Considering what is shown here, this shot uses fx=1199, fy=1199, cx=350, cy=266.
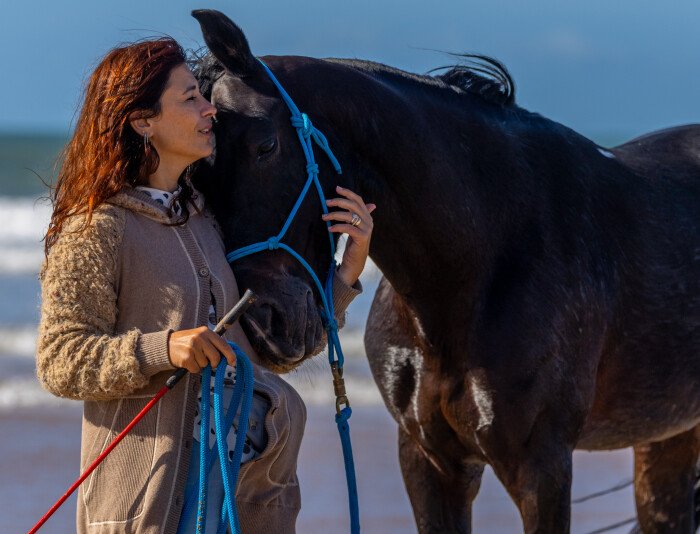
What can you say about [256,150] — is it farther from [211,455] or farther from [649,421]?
[649,421]

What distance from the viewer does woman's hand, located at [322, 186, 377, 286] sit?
275 cm

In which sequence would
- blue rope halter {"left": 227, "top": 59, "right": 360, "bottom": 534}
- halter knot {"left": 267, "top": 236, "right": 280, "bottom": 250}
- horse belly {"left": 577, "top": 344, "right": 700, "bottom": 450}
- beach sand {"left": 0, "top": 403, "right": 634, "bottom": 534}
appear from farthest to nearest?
beach sand {"left": 0, "top": 403, "right": 634, "bottom": 534} → horse belly {"left": 577, "top": 344, "right": 700, "bottom": 450} → blue rope halter {"left": 227, "top": 59, "right": 360, "bottom": 534} → halter knot {"left": 267, "top": 236, "right": 280, "bottom": 250}

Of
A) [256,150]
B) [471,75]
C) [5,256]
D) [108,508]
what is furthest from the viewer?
[5,256]

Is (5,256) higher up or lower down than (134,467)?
higher up

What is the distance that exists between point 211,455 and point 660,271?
61.7 inches

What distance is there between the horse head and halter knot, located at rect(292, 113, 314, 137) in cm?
1

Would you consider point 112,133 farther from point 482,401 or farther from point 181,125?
point 482,401

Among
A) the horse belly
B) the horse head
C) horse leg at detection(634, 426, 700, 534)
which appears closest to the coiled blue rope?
the horse head

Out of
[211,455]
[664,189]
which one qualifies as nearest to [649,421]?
[664,189]

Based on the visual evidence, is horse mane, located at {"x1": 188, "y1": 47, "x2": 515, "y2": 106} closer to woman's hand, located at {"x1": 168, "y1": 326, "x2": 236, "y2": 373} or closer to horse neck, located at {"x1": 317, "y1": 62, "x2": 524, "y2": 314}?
horse neck, located at {"x1": 317, "y1": 62, "x2": 524, "y2": 314}

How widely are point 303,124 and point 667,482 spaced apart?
217 cm

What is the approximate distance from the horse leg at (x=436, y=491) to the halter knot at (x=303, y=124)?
1.08 m

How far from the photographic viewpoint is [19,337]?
380 inches

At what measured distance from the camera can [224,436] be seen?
7.72 feet
